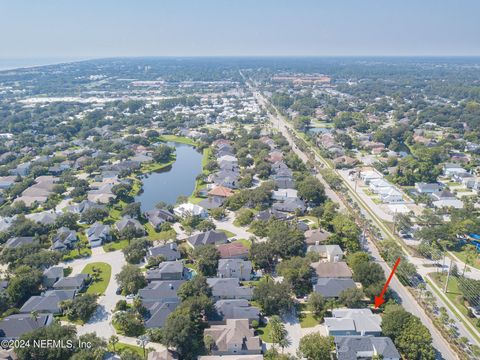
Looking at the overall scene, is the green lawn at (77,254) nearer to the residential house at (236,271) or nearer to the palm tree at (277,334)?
the residential house at (236,271)

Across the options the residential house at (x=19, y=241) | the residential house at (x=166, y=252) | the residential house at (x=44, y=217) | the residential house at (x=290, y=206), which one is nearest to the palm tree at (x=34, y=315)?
the residential house at (x=166, y=252)

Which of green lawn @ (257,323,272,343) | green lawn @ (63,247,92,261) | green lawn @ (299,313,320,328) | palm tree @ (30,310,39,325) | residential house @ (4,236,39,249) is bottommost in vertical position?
green lawn @ (63,247,92,261)

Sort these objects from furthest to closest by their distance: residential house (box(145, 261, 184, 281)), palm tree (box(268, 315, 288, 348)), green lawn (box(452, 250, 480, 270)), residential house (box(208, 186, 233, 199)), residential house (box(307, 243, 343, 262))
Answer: residential house (box(208, 186, 233, 199)) < residential house (box(307, 243, 343, 262)) < green lawn (box(452, 250, 480, 270)) < residential house (box(145, 261, 184, 281)) < palm tree (box(268, 315, 288, 348))

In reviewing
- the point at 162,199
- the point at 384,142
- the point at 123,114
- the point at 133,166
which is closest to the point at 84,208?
the point at 162,199

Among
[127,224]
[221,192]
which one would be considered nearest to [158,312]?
[127,224]

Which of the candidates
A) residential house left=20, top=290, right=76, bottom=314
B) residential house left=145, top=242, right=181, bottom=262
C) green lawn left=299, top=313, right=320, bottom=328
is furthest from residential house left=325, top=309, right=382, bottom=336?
residential house left=20, top=290, right=76, bottom=314

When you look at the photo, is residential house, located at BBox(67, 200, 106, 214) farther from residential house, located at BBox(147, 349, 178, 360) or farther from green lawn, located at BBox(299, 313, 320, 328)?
green lawn, located at BBox(299, 313, 320, 328)

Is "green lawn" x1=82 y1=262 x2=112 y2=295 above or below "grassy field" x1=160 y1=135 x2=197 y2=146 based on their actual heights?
above

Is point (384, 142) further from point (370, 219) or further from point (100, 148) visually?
point (100, 148)
